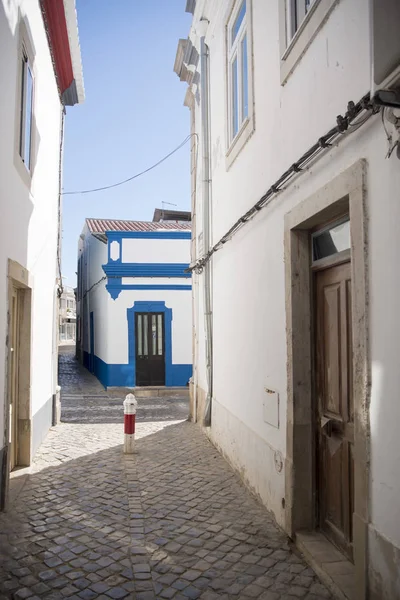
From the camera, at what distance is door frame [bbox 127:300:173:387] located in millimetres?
14430

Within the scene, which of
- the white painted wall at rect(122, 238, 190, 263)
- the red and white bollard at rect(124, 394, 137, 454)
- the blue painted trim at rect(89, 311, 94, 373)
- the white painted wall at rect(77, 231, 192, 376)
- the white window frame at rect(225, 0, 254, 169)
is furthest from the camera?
the blue painted trim at rect(89, 311, 94, 373)

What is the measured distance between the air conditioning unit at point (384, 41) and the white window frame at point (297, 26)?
737mm

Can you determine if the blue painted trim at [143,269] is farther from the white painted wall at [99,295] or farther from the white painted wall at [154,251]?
the white painted wall at [99,295]

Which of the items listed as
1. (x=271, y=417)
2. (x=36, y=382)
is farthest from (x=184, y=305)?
(x=271, y=417)

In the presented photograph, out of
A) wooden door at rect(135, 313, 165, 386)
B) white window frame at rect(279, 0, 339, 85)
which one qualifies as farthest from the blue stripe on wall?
white window frame at rect(279, 0, 339, 85)

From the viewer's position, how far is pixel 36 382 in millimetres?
7070

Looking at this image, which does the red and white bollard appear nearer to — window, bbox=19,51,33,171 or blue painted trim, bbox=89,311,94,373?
window, bbox=19,51,33,171

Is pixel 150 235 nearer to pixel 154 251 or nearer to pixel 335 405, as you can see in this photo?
pixel 154 251

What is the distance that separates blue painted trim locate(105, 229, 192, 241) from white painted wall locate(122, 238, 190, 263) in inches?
Result: 3.5

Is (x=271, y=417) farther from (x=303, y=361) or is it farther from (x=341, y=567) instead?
(x=341, y=567)

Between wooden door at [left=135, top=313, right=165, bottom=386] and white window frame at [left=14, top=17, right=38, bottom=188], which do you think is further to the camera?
wooden door at [left=135, top=313, right=165, bottom=386]

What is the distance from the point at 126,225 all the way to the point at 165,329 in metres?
6.41

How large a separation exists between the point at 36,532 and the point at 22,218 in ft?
11.0

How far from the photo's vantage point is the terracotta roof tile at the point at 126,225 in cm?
1817
